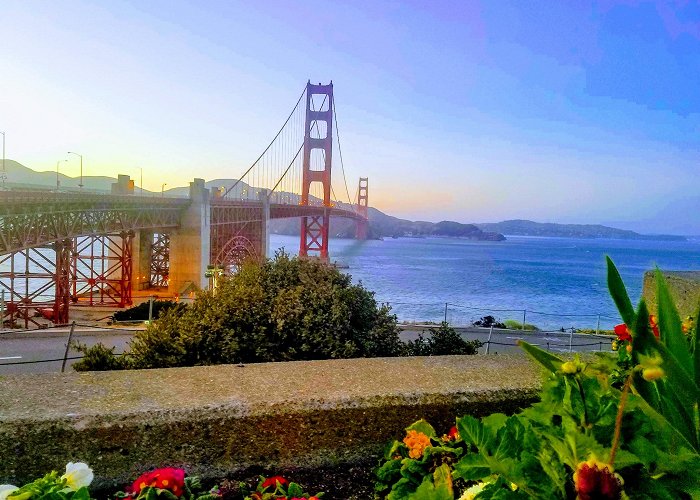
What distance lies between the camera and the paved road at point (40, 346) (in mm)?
11742

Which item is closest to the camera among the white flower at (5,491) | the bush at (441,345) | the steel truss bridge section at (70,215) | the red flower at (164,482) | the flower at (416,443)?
the white flower at (5,491)

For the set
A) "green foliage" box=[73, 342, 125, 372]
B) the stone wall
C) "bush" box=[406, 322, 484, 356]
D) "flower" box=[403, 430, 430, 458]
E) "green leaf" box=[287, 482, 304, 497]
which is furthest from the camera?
"bush" box=[406, 322, 484, 356]

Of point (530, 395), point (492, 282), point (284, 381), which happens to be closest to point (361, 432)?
point (284, 381)

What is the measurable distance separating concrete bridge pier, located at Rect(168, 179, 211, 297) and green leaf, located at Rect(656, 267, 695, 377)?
33.0 meters

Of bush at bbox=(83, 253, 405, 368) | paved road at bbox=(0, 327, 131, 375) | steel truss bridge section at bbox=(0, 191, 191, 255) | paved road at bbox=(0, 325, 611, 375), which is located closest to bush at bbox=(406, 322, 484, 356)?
bush at bbox=(83, 253, 405, 368)

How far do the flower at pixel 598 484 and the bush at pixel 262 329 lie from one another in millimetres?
2823

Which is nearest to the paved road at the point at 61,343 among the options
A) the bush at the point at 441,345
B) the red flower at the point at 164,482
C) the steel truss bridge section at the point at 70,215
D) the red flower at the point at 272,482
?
the steel truss bridge section at the point at 70,215

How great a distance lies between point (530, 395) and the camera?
231 cm

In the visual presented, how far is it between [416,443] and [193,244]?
33027mm

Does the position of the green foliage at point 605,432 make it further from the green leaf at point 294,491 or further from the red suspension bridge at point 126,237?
the red suspension bridge at point 126,237

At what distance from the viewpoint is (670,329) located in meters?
1.44

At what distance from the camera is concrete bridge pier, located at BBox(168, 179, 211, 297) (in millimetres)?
33406

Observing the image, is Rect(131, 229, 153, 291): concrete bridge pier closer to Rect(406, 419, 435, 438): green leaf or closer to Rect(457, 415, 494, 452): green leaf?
Rect(406, 419, 435, 438): green leaf

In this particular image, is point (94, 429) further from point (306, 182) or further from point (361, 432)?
point (306, 182)
